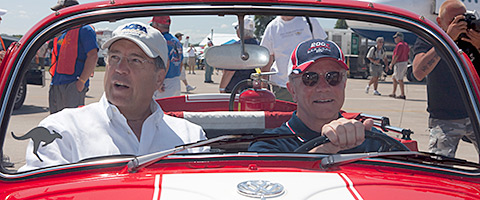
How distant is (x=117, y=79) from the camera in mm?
1910

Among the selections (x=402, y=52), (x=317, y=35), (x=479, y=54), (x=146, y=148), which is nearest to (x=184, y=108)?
(x=317, y=35)

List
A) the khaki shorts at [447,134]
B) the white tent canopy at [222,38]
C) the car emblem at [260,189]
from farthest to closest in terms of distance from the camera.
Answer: the white tent canopy at [222,38], the khaki shorts at [447,134], the car emblem at [260,189]

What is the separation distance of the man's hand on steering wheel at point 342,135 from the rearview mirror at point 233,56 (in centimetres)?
52

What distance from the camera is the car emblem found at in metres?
1.36

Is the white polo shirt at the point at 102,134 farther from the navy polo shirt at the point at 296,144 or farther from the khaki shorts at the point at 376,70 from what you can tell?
the khaki shorts at the point at 376,70

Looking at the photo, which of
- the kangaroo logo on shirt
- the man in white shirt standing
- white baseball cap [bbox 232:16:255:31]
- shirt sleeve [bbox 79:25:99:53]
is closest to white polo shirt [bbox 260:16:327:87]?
the man in white shirt standing

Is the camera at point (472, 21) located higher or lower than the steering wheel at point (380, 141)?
higher

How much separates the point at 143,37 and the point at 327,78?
2.44 feet

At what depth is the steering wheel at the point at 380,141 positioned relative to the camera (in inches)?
69.1

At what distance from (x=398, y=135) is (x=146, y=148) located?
3.36 ft

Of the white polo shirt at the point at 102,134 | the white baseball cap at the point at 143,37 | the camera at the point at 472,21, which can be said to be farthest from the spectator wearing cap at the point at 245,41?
the camera at the point at 472,21

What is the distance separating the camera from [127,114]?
6.48 ft

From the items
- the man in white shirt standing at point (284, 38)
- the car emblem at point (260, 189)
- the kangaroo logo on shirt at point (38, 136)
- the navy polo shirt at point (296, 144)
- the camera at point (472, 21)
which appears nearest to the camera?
the car emblem at point (260, 189)

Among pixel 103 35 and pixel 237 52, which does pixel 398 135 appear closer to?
pixel 237 52
